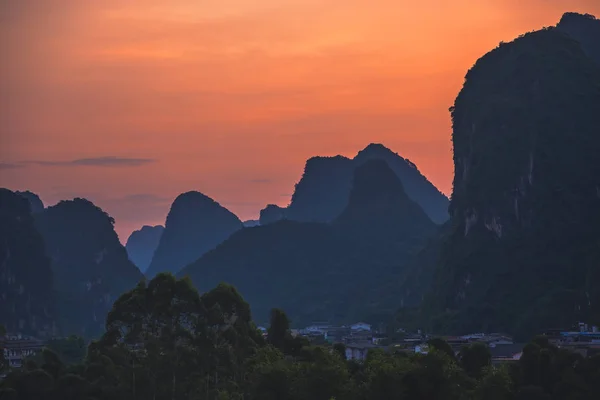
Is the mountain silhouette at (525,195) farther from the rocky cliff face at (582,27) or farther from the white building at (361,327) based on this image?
the rocky cliff face at (582,27)

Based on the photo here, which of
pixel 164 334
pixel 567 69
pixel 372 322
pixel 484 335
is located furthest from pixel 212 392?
pixel 372 322

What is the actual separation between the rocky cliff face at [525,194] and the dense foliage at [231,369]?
44.2 meters

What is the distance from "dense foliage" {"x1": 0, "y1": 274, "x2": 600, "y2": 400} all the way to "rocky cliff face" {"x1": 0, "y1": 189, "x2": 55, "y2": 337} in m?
104

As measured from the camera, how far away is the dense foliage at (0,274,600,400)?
49.2 metres

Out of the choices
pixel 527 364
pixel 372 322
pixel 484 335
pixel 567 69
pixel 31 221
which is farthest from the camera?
Result: pixel 31 221

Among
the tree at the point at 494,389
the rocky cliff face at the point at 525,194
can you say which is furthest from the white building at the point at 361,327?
the tree at the point at 494,389

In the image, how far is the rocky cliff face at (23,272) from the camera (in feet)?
546

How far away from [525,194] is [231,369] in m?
62.2

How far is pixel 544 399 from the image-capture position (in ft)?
161

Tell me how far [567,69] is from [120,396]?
250 ft

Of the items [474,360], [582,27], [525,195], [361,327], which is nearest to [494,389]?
[474,360]

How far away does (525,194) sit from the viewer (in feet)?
381

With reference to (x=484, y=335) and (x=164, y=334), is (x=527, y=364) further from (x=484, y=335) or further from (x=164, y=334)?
(x=484, y=335)

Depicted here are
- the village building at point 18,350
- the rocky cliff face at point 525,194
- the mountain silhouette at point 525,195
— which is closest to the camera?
the village building at point 18,350
